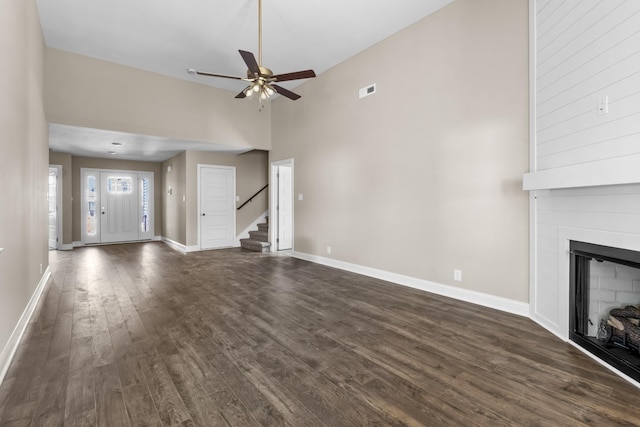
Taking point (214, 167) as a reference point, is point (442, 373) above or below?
below

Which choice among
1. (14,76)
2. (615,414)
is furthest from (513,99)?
(14,76)

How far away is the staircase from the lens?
7.47 m

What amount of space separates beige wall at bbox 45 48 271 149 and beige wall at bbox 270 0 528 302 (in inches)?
86.4

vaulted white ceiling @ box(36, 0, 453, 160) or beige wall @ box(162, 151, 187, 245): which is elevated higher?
vaulted white ceiling @ box(36, 0, 453, 160)

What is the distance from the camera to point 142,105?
5.66 m

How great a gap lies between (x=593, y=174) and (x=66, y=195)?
434 inches

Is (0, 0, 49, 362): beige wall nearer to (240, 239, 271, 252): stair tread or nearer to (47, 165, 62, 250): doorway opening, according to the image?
(240, 239, 271, 252): stair tread

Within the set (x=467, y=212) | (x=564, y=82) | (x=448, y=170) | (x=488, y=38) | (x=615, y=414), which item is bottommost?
(x=615, y=414)

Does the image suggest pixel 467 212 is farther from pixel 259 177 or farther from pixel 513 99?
pixel 259 177

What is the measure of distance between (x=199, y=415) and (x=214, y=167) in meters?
7.18

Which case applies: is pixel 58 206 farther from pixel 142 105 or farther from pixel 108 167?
pixel 142 105

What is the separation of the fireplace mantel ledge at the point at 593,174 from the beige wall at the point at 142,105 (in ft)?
19.2

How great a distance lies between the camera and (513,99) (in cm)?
324

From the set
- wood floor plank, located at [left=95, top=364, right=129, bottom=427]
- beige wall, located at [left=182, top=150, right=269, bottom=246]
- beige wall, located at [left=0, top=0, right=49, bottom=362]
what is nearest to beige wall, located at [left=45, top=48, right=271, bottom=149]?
beige wall, located at [left=0, top=0, right=49, bottom=362]
